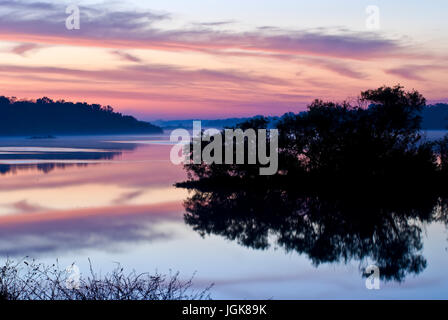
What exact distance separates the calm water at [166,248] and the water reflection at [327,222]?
582mm

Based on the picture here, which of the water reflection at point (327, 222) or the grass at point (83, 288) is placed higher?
A: the grass at point (83, 288)

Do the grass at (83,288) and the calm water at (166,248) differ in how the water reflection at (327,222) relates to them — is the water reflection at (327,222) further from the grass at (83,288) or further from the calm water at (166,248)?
the grass at (83,288)

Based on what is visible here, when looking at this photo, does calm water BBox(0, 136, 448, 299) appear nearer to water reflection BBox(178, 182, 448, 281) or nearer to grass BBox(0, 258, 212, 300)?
water reflection BBox(178, 182, 448, 281)

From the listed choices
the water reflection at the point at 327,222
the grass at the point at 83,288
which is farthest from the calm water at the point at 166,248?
the grass at the point at 83,288

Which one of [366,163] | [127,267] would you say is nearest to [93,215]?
[127,267]

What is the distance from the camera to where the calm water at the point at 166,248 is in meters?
15.6

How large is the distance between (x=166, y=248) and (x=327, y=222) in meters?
8.90

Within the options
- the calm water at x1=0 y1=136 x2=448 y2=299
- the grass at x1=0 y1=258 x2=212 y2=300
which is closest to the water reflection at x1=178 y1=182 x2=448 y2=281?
the calm water at x1=0 y1=136 x2=448 y2=299

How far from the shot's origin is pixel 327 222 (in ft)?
87.0

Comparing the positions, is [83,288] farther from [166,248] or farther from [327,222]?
[327,222]

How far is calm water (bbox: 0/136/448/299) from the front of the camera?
15586 mm

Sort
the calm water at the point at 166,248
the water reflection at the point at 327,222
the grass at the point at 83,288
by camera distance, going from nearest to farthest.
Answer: the grass at the point at 83,288 < the calm water at the point at 166,248 < the water reflection at the point at 327,222

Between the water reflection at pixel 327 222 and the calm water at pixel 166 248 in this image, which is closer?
the calm water at pixel 166 248
